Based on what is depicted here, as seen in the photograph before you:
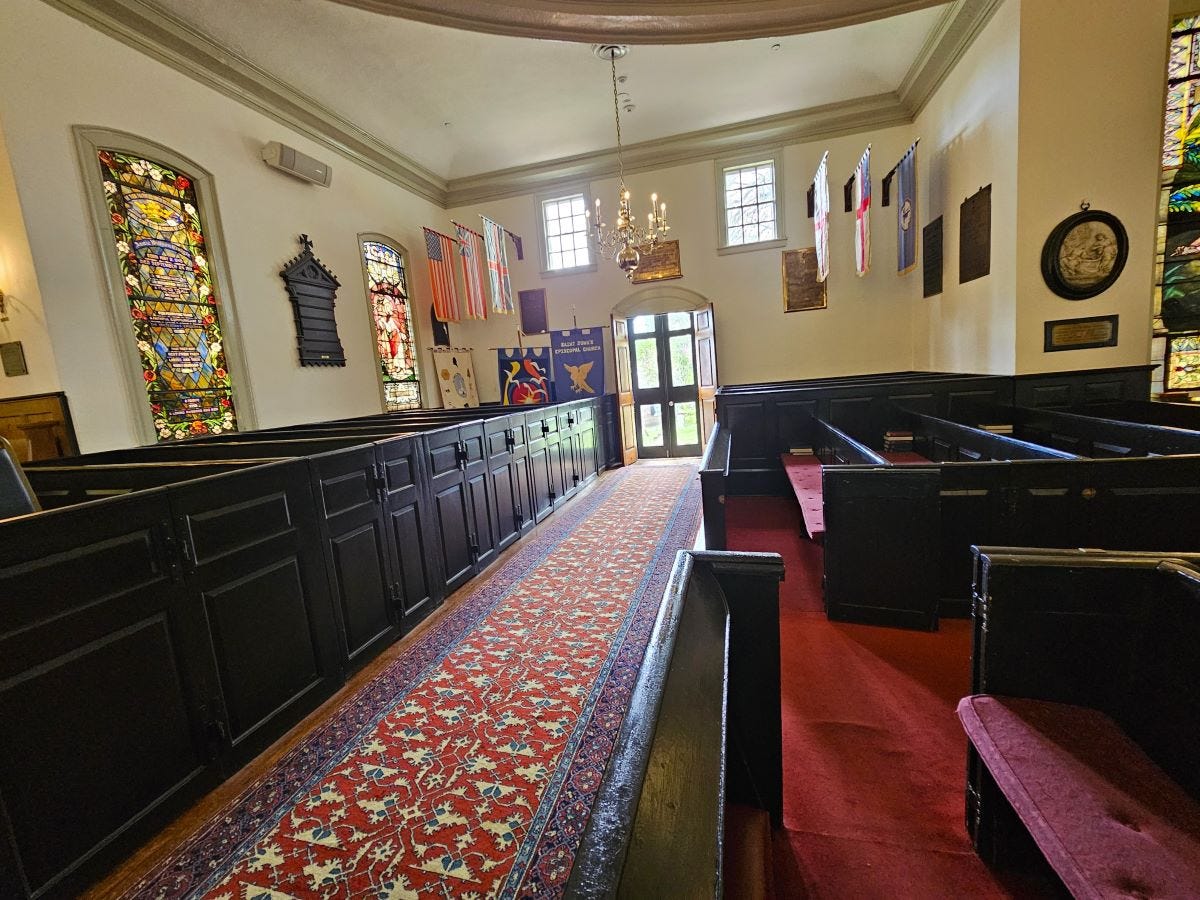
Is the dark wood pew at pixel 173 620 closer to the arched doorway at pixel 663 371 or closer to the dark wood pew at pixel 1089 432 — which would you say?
the dark wood pew at pixel 1089 432

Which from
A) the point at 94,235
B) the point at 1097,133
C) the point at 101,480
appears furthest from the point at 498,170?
the point at 101,480

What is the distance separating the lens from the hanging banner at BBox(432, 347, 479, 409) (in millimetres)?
8117

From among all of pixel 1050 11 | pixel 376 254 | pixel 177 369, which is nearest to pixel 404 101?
pixel 376 254

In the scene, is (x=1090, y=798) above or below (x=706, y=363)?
below

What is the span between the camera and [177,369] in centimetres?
454

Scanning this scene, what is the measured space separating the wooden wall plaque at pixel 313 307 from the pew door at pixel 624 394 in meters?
3.89

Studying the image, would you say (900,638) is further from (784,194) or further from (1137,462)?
(784,194)

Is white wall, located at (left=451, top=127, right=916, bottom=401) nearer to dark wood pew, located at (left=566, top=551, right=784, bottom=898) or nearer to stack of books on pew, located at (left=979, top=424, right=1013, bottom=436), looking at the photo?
stack of books on pew, located at (left=979, top=424, right=1013, bottom=436)

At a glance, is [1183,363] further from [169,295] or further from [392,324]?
[169,295]

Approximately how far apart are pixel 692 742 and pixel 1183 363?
22.0 feet

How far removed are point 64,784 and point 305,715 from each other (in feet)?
3.01

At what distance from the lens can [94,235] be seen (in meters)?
3.93

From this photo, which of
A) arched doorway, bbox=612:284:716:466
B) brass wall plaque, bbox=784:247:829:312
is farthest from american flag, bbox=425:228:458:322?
brass wall plaque, bbox=784:247:829:312

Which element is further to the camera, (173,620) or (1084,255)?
(1084,255)
